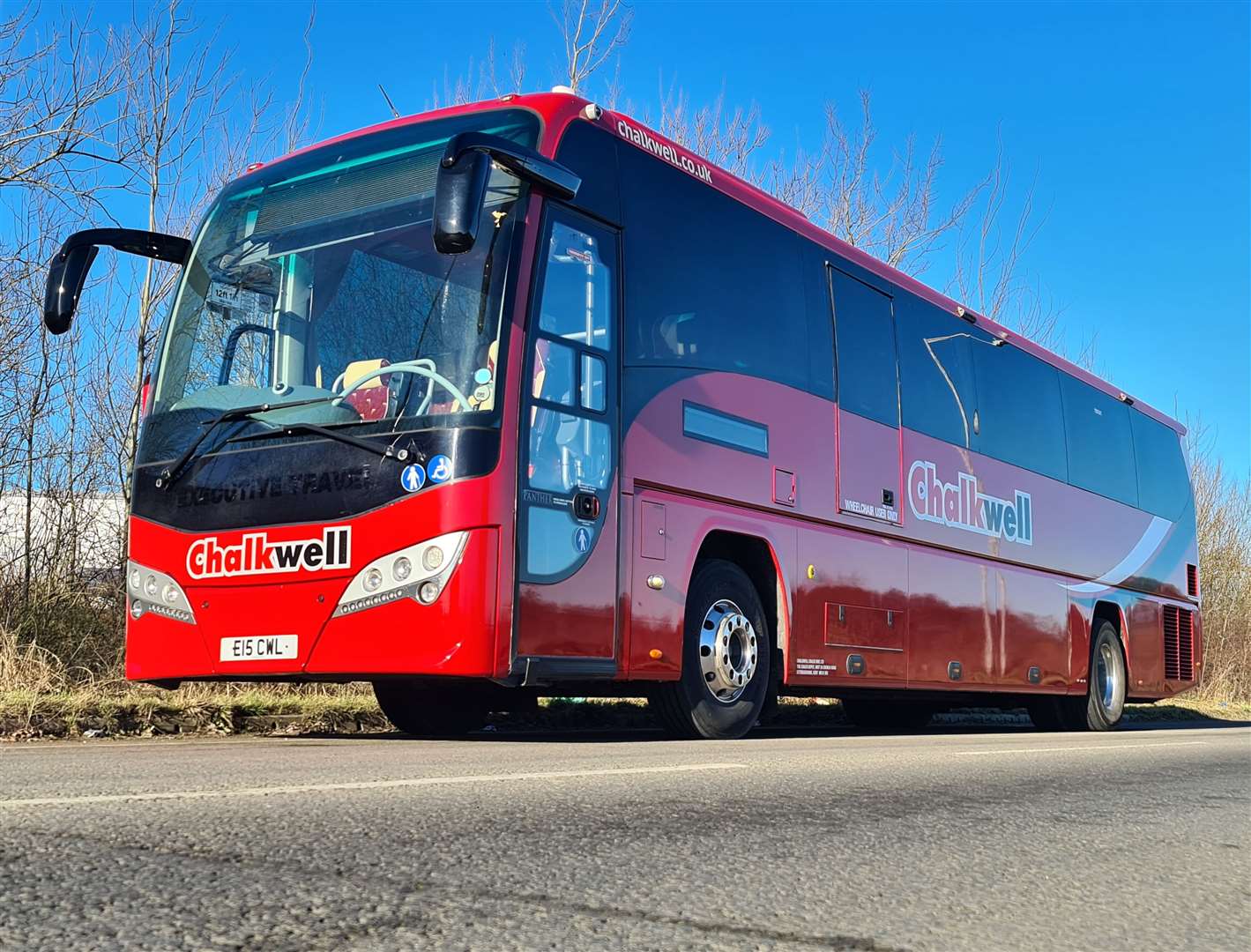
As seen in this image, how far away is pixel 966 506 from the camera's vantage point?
11680mm

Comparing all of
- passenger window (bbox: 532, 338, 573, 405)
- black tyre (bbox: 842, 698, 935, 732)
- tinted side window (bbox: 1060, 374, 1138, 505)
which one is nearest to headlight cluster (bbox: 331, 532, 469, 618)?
passenger window (bbox: 532, 338, 573, 405)

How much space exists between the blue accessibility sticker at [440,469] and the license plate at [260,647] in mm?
1232

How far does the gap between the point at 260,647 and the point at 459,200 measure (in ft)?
8.99

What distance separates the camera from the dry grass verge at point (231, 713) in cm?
768

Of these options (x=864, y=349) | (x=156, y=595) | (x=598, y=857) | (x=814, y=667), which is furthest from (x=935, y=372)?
(x=598, y=857)

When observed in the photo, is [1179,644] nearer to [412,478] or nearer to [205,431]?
[412,478]

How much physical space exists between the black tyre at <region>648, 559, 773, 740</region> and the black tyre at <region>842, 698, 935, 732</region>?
5.90 m

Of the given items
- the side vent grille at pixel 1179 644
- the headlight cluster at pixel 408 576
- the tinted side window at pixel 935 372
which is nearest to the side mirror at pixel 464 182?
the headlight cluster at pixel 408 576

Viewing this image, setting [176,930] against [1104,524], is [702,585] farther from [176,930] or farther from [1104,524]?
[1104,524]

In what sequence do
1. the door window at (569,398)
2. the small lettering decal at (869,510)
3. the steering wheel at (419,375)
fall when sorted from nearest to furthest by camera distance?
1. the steering wheel at (419,375)
2. the door window at (569,398)
3. the small lettering decal at (869,510)

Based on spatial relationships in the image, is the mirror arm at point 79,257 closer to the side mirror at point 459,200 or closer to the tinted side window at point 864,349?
the side mirror at point 459,200

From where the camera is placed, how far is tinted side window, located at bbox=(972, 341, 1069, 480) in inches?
492

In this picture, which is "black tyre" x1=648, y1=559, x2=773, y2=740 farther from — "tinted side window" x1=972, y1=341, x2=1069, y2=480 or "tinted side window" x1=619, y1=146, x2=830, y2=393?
"tinted side window" x1=972, y1=341, x2=1069, y2=480

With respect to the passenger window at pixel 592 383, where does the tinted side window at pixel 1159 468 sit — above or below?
above
